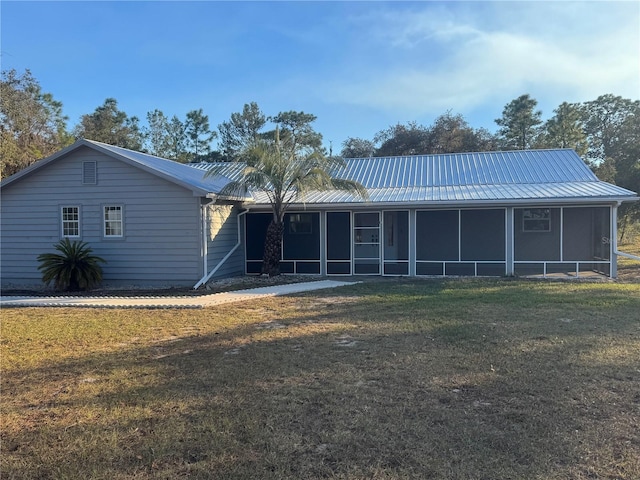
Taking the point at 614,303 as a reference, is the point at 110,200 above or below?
above

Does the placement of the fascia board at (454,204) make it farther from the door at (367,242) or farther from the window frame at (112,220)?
the window frame at (112,220)

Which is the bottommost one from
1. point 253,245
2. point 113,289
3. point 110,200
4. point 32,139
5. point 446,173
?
point 113,289

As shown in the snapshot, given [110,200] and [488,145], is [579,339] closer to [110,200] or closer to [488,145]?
Answer: [110,200]

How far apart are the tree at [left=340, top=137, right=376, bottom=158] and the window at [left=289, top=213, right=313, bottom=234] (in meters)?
26.5

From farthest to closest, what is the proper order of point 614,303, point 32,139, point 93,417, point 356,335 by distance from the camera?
point 32,139 → point 614,303 → point 356,335 → point 93,417

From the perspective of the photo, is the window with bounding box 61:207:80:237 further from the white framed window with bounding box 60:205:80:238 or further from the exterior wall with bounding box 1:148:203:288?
the exterior wall with bounding box 1:148:203:288

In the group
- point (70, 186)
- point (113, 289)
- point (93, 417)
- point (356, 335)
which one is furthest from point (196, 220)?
point (93, 417)

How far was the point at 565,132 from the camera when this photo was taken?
33.8 m

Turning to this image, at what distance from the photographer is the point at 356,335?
7.25 m

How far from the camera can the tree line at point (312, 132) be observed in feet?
88.9

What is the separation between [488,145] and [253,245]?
85.7ft

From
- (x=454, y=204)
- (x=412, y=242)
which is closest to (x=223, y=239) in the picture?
(x=412, y=242)

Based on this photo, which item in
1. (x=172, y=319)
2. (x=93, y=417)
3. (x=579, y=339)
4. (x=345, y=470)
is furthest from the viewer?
(x=172, y=319)

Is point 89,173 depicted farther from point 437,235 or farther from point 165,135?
point 165,135
